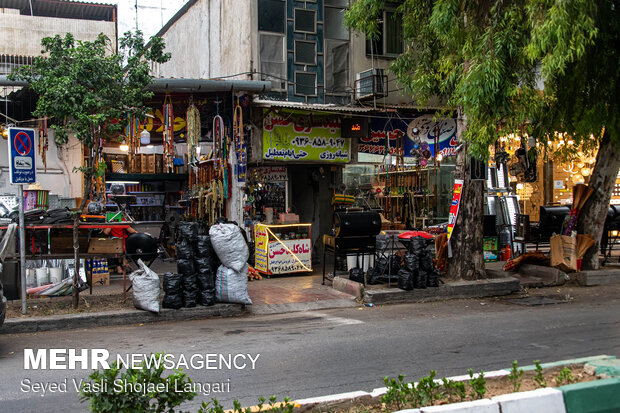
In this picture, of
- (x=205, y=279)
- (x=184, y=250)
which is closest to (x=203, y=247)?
(x=184, y=250)

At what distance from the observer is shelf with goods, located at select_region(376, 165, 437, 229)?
1900 cm

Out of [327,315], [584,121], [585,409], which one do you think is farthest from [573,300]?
[585,409]

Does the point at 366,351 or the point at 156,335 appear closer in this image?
the point at 366,351

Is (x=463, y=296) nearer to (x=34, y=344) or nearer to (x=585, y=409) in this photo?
(x=585, y=409)

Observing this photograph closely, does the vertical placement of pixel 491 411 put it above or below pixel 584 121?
below

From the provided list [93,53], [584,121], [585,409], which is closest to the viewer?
[585,409]

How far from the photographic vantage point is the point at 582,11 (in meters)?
8.66

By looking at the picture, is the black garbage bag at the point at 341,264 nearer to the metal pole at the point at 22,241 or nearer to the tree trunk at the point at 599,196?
the tree trunk at the point at 599,196

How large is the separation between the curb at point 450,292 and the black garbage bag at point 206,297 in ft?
10.3

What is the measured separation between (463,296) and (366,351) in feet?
16.8

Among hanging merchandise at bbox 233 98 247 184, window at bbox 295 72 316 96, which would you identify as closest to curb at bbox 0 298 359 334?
hanging merchandise at bbox 233 98 247 184

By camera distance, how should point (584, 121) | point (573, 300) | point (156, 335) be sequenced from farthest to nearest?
point (584, 121) → point (573, 300) → point (156, 335)

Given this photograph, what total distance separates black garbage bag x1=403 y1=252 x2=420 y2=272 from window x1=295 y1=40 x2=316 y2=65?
294 inches

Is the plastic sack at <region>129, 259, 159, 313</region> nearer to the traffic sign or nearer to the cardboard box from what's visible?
the cardboard box
